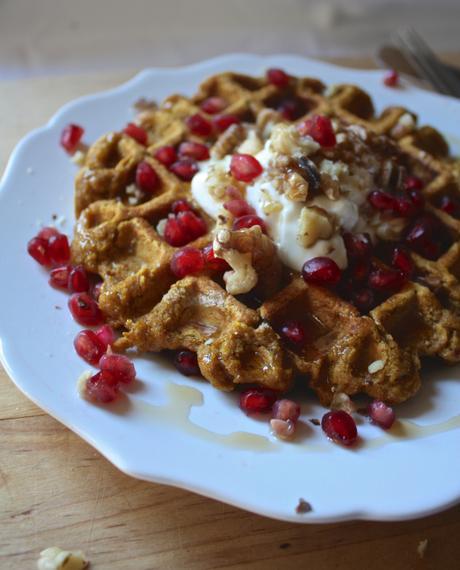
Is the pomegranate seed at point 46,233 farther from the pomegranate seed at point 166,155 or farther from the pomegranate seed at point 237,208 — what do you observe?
the pomegranate seed at point 237,208

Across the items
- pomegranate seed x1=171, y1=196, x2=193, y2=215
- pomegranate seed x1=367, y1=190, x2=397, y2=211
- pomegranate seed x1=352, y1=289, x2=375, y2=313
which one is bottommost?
pomegranate seed x1=352, y1=289, x2=375, y2=313

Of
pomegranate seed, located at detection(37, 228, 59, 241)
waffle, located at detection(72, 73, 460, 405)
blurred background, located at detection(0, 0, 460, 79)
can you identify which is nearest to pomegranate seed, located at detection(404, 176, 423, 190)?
waffle, located at detection(72, 73, 460, 405)

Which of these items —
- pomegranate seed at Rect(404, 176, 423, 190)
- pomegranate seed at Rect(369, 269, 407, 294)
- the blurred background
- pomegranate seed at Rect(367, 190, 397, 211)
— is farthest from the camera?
the blurred background

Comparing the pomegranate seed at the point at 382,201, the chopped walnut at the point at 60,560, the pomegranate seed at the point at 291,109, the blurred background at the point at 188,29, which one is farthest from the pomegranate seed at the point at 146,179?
the blurred background at the point at 188,29

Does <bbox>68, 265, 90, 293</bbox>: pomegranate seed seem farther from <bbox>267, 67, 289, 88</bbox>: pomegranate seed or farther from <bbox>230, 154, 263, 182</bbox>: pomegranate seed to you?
<bbox>267, 67, 289, 88</bbox>: pomegranate seed

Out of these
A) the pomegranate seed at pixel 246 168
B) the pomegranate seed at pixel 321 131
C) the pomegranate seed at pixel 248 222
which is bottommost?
the pomegranate seed at pixel 248 222

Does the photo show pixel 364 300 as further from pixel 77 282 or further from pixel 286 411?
pixel 77 282

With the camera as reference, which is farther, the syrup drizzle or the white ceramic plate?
the syrup drizzle
